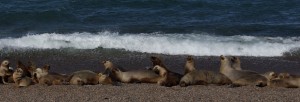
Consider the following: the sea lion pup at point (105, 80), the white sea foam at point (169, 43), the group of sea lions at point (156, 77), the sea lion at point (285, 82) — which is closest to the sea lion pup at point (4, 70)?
the group of sea lions at point (156, 77)

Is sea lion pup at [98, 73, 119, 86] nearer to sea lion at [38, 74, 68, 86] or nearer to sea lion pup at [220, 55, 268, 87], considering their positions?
sea lion at [38, 74, 68, 86]

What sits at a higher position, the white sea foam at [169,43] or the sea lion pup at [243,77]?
the sea lion pup at [243,77]

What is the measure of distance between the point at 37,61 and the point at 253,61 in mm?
6032

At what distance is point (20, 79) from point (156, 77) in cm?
296

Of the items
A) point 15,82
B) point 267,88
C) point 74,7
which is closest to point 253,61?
point 267,88

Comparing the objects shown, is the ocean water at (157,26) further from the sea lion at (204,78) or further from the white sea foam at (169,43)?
the sea lion at (204,78)

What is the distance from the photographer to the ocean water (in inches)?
765

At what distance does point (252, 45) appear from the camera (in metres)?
19.3

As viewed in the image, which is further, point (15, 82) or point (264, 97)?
point (15, 82)

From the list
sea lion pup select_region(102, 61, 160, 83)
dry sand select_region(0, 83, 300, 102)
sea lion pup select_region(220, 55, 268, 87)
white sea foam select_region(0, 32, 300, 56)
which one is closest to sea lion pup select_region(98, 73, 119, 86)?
dry sand select_region(0, 83, 300, 102)

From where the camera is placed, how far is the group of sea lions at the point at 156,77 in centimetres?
1323

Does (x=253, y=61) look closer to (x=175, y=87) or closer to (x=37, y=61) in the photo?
(x=175, y=87)

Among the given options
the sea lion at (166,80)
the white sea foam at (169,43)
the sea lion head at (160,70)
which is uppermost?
the sea lion head at (160,70)

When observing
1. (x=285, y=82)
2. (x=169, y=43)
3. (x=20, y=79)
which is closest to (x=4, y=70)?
(x=20, y=79)
